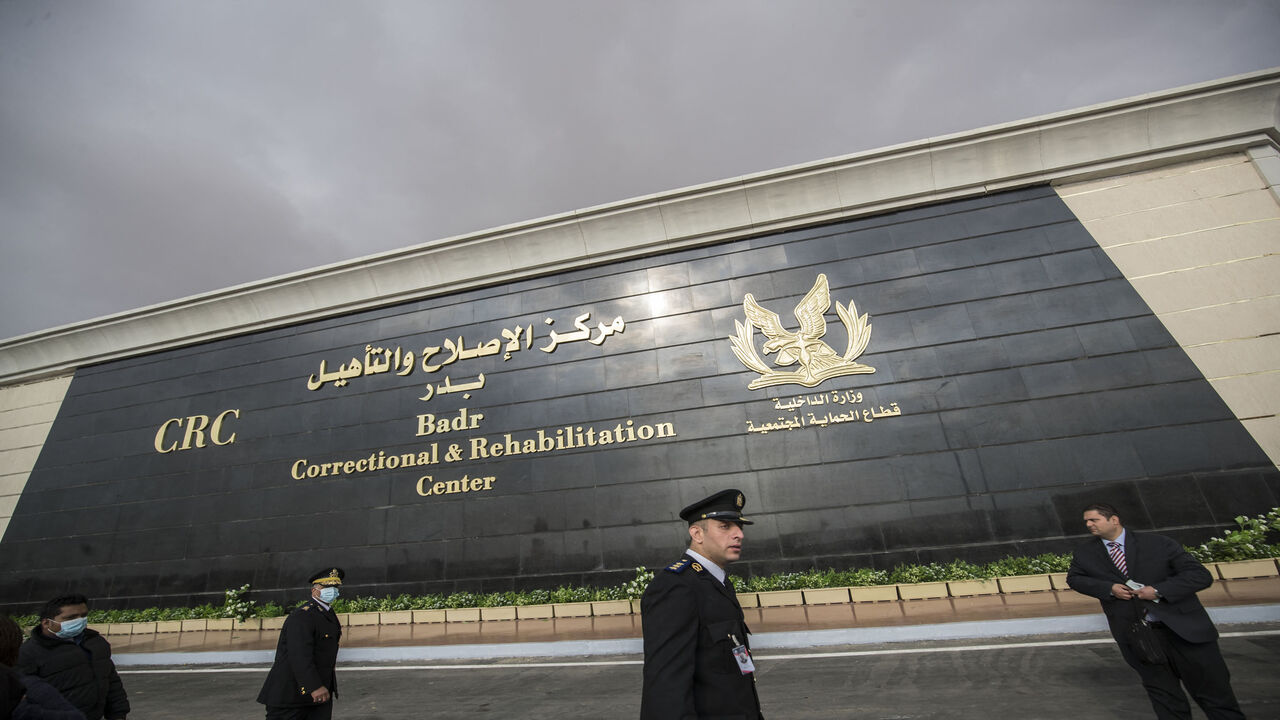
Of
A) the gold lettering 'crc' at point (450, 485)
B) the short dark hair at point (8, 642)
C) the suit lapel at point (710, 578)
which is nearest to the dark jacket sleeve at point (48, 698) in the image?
the short dark hair at point (8, 642)

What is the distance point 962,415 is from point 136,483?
1550cm

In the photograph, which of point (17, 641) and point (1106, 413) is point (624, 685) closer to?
point (17, 641)

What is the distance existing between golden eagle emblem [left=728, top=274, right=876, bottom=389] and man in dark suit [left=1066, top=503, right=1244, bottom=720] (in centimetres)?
499

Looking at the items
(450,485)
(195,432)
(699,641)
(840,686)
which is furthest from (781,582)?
(195,432)

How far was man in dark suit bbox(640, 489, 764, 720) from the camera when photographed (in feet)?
6.04

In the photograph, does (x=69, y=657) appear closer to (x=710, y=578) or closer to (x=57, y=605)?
(x=57, y=605)

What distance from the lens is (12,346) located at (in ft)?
41.1

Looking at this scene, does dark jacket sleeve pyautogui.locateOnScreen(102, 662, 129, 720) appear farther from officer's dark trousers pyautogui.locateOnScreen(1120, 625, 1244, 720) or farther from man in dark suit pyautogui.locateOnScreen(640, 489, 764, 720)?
officer's dark trousers pyautogui.locateOnScreen(1120, 625, 1244, 720)

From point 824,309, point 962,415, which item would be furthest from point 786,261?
point 962,415

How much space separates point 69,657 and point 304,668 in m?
1.33

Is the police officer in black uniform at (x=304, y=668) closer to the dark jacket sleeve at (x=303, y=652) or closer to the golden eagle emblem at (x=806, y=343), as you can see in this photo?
the dark jacket sleeve at (x=303, y=652)

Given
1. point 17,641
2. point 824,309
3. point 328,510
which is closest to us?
point 17,641

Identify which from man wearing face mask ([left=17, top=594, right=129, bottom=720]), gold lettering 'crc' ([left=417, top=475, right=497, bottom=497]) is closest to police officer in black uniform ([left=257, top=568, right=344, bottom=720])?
man wearing face mask ([left=17, top=594, right=129, bottom=720])

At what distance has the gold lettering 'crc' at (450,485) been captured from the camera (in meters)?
9.11
